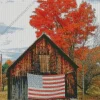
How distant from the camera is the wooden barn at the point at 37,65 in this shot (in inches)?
1334

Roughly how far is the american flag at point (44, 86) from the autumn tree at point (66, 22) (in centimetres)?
1501

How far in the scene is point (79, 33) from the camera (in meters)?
50.0

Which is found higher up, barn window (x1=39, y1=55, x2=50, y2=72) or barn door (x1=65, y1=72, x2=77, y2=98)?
barn window (x1=39, y1=55, x2=50, y2=72)

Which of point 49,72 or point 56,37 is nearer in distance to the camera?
point 49,72

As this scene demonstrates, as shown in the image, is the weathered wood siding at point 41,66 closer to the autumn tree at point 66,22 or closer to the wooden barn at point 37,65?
the wooden barn at point 37,65

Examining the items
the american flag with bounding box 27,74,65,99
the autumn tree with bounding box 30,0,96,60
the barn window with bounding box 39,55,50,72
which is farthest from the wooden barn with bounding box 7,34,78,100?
the autumn tree with bounding box 30,0,96,60

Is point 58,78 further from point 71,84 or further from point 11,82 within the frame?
point 11,82

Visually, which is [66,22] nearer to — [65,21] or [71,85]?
[65,21]

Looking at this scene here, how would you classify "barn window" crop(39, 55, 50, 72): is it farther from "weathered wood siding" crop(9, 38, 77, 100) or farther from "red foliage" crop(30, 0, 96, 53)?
"red foliage" crop(30, 0, 96, 53)

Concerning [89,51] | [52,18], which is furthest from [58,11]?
[89,51]

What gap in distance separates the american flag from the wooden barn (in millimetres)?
458

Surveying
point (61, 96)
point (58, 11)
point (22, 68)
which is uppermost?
point (58, 11)

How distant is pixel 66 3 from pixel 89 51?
21.3 ft

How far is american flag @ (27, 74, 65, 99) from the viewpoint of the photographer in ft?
110
